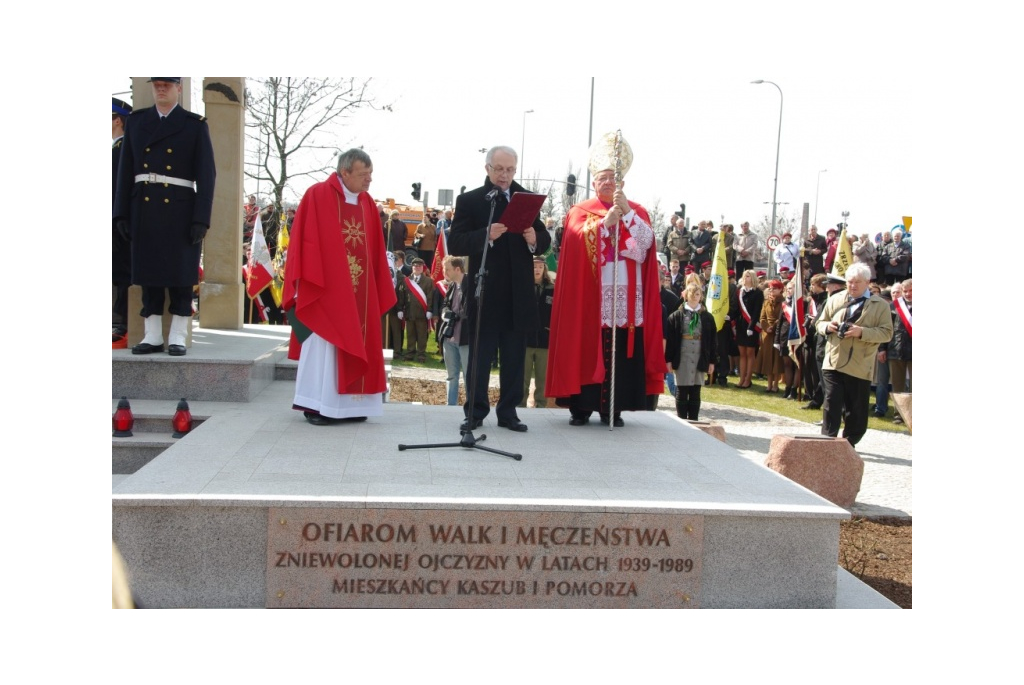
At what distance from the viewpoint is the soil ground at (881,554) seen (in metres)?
7.04

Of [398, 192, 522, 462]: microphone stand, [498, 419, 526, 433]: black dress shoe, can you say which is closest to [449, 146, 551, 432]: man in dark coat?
[498, 419, 526, 433]: black dress shoe

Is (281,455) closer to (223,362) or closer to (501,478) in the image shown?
(501,478)

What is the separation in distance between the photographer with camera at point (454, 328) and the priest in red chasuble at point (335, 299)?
285 centimetres

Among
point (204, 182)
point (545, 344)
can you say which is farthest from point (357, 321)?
point (545, 344)

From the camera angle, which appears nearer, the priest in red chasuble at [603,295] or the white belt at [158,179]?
the priest in red chasuble at [603,295]

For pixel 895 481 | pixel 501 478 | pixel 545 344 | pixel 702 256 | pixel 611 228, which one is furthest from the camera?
pixel 702 256

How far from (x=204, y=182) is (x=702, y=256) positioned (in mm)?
16144

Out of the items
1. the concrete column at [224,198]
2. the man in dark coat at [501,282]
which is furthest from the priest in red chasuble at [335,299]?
the concrete column at [224,198]

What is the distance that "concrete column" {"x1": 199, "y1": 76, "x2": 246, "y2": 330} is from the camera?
1067 centimetres

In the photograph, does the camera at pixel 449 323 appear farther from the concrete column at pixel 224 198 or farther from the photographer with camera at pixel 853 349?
the photographer with camera at pixel 853 349

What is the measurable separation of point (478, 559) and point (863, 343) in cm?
685

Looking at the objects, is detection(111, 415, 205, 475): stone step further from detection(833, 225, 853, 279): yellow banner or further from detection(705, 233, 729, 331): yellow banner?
detection(833, 225, 853, 279): yellow banner

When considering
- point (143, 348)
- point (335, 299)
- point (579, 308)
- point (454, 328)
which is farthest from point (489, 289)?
point (454, 328)

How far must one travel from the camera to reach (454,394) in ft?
37.1
